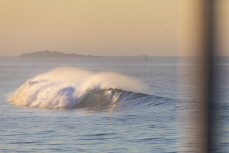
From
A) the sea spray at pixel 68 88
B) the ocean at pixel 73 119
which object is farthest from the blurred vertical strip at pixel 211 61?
the sea spray at pixel 68 88

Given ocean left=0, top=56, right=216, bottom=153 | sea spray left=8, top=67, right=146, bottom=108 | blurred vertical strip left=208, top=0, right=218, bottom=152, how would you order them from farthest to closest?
1. sea spray left=8, top=67, right=146, bottom=108
2. ocean left=0, top=56, right=216, bottom=153
3. blurred vertical strip left=208, top=0, right=218, bottom=152

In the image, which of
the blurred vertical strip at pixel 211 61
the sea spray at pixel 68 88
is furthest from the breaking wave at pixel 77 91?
the blurred vertical strip at pixel 211 61

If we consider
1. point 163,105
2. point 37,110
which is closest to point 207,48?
point 37,110

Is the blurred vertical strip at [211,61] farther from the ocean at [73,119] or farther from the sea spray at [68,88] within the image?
the sea spray at [68,88]

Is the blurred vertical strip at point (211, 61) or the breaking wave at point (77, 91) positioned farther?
the breaking wave at point (77, 91)

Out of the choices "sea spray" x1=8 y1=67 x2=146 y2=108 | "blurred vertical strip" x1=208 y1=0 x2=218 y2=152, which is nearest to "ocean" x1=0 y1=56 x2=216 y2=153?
"sea spray" x1=8 y1=67 x2=146 y2=108

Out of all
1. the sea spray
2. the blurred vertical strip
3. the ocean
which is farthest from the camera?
the sea spray

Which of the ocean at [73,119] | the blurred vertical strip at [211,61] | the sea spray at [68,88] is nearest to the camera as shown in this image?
the blurred vertical strip at [211,61]

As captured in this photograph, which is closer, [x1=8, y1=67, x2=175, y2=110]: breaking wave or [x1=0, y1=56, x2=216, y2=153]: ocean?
[x1=0, y1=56, x2=216, y2=153]: ocean

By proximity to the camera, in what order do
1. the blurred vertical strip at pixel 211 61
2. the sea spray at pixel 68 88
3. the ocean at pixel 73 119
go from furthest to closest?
the sea spray at pixel 68 88 < the ocean at pixel 73 119 < the blurred vertical strip at pixel 211 61

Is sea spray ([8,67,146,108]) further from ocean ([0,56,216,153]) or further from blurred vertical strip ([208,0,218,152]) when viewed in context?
blurred vertical strip ([208,0,218,152])
